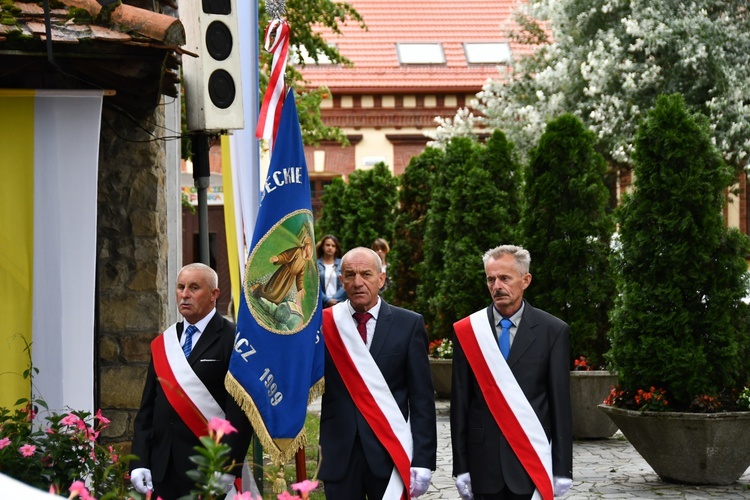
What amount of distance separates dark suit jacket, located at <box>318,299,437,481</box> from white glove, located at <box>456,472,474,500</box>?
6.5 inches

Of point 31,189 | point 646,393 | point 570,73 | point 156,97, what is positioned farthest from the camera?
point 570,73

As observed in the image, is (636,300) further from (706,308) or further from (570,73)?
(570,73)

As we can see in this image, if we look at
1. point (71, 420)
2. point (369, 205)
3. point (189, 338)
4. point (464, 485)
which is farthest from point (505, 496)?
point (369, 205)

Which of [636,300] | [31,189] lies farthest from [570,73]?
[31,189]

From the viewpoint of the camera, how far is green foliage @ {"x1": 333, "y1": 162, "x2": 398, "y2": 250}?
25641 mm

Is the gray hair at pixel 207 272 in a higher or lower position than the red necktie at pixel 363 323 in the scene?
higher

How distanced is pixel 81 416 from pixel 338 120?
3124 cm

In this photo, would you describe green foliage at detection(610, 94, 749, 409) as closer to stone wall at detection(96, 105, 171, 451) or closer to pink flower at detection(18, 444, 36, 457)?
stone wall at detection(96, 105, 171, 451)

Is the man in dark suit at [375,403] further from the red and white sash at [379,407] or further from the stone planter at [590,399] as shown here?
the stone planter at [590,399]

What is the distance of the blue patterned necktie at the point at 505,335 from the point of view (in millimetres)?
5934

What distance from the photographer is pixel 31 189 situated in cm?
712

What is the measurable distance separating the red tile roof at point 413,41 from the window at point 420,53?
0.15 meters

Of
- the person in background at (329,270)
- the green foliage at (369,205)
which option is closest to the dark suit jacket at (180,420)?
the person in background at (329,270)

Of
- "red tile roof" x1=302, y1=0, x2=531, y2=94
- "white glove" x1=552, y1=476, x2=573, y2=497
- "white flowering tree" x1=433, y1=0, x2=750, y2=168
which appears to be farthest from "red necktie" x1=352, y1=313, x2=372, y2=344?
"red tile roof" x1=302, y1=0, x2=531, y2=94
